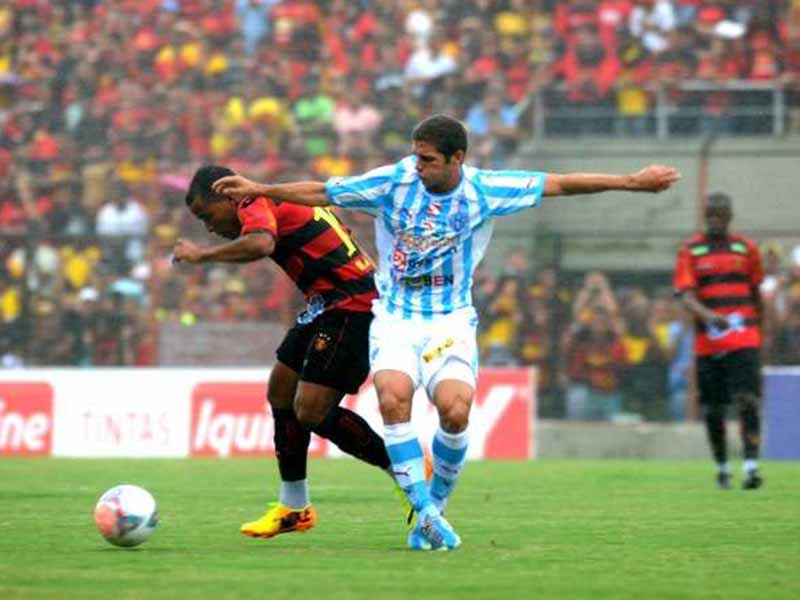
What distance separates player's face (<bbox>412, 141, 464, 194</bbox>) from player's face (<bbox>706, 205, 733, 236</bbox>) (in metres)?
5.93

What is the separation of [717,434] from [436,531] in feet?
21.4

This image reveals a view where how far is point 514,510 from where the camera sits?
11422 millimetres

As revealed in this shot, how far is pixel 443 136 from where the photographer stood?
848 centimetres

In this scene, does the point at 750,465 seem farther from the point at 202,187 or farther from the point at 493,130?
the point at 493,130

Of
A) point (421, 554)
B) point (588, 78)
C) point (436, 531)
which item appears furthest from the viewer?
point (588, 78)

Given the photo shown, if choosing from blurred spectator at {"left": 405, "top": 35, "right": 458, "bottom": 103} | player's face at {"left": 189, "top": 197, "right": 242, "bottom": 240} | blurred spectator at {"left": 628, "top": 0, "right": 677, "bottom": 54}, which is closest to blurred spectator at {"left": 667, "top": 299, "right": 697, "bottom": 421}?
blurred spectator at {"left": 628, "top": 0, "right": 677, "bottom": 54}

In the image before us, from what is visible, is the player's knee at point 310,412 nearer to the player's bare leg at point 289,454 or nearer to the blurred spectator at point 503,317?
the player's bare leg at point 289,454

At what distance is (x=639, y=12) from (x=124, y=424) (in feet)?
26.9

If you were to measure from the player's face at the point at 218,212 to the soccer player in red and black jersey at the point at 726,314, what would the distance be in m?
5.75

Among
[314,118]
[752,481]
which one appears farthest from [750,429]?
[314,118]

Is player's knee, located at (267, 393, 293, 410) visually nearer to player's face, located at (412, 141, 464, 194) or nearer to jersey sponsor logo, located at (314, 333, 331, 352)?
jersey sponsor logo, located at (314, 333, 331, 352)

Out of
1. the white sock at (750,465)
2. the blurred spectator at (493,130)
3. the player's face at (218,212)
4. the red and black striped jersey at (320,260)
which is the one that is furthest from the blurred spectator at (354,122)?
the player's face at (218,212)

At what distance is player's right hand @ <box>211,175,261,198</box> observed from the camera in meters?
8.78

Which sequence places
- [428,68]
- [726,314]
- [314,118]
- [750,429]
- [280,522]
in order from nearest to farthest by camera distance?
[280,522], [726,314], [750,429], [314,118], [428,68]
